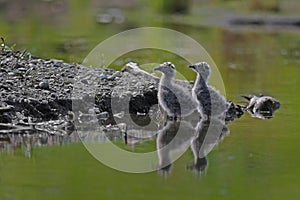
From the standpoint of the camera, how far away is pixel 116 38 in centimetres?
2211

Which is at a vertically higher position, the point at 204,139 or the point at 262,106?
the point at 262,106

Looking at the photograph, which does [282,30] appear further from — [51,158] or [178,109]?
[51,158]

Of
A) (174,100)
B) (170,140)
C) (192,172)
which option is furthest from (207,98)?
(192,172)

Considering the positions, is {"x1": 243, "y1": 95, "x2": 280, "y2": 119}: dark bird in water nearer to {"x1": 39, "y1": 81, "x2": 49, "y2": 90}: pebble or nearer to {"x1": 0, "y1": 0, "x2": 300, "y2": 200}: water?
{"x1": 0, "y1": 0, "x2": 300, "y2": 200}: water

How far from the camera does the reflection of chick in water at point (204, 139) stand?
8055 mm

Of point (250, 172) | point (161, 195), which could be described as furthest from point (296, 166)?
point (161, 195)

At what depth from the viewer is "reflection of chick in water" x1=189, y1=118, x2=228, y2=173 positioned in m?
8.05

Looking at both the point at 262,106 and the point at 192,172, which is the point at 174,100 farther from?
the point at 192,172

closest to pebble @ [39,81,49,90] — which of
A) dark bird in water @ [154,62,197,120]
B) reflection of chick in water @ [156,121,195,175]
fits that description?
dark bird in water @ [154,62,197,120]

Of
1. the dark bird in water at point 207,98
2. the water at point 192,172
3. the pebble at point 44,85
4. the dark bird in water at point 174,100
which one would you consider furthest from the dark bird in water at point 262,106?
the pebble at point 44,85

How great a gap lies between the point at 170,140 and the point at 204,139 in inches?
13.6

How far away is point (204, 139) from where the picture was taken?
9.12 metres

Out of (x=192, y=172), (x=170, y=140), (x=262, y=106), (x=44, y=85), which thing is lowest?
(x=192, y=172)

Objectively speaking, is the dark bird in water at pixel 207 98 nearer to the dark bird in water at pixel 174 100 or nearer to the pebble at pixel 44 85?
the dark bird in water at pixel 174 100
